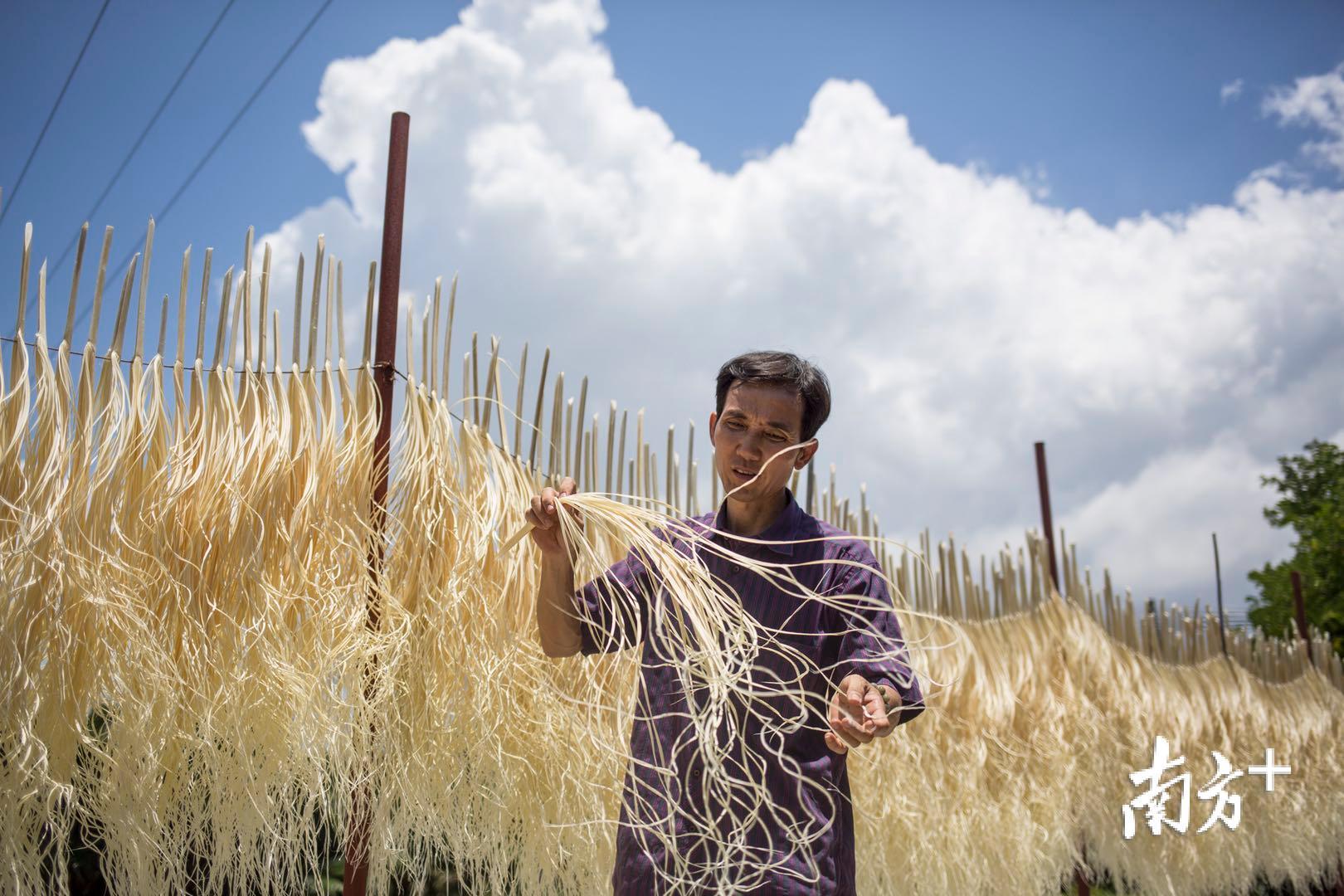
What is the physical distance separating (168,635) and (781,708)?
115 centimetres

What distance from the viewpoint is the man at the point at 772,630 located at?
1.13 meters

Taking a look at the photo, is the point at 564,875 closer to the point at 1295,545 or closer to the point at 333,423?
the point at 333,423

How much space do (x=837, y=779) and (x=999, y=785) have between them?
7.67ft

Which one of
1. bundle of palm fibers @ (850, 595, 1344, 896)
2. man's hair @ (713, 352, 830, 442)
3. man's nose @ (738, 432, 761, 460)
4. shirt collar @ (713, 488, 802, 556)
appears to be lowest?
bundle of palm fibers @ (850, 595, 1344, 896)

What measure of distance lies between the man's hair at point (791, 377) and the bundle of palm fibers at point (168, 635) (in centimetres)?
90

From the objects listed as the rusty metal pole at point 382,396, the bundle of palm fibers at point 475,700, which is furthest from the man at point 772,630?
the rusty metal pole at point 382,396

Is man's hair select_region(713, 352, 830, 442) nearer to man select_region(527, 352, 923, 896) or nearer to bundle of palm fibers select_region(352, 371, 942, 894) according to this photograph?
man select_region(527, 352, 923, 896)

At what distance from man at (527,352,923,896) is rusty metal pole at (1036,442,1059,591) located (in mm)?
3048

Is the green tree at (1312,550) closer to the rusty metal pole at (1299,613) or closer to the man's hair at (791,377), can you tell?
the rusty metal pole at (1299,613)

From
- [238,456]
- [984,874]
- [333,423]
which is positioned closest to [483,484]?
[333,423]

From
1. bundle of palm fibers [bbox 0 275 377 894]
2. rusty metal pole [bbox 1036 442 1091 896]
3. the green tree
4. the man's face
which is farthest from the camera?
the green tree

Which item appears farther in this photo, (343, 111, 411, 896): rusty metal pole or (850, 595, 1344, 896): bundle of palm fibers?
(850, 595, 1344, 896): bundle of palm fibers

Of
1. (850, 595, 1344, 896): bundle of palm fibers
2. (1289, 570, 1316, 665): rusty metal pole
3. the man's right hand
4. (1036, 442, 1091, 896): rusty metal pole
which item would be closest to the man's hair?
the man's right hand

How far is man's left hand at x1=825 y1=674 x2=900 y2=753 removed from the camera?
3.42ft
